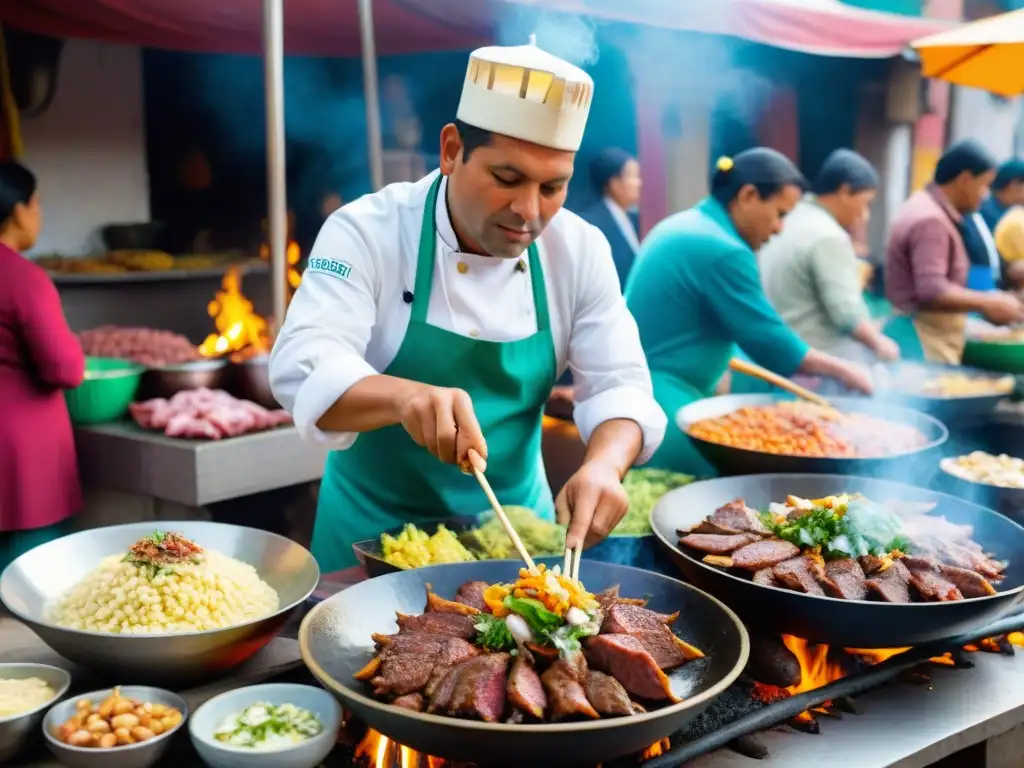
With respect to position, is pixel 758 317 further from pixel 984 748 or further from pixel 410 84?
pixel 410 84

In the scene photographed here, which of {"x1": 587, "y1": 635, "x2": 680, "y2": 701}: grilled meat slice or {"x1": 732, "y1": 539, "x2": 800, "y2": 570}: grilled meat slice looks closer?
{"x1": 587, "y1": 635, "x2": 680, "y2": 701}: grilled meat slice

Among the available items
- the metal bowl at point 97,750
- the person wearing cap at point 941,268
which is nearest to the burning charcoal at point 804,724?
the metal bowl at point 97,750

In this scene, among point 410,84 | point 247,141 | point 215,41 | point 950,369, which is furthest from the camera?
point 247,141

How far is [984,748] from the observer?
207 centimetres

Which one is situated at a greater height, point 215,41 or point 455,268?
point 215,41

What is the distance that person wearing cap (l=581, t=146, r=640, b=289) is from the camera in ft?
22.8

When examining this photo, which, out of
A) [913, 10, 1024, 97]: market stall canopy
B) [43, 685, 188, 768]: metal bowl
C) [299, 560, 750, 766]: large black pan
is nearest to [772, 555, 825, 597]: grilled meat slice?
[299, 560, 750, 766]: large black pan

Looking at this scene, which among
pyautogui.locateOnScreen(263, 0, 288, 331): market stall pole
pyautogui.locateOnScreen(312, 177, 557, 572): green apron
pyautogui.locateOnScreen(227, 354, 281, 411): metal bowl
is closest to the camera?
pyautogui.locateOnScreen(312, 177, 557, 572): green apron

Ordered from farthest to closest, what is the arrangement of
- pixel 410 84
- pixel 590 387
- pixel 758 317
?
pixel 410 84 < pixel 758 317 < pixel 590 387

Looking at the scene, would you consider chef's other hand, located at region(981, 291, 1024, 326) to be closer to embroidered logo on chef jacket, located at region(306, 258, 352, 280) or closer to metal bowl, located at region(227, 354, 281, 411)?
metal bowl, located at region(227, 354, 281, 411)

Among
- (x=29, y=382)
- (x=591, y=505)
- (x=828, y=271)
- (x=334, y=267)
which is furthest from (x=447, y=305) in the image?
(x=828, y=271)

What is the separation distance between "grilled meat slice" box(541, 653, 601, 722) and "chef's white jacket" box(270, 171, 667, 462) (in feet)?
2.89

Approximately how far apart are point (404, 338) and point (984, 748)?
5.33 feet

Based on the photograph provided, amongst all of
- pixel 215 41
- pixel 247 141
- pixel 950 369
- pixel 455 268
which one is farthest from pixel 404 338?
pixel 247 141
